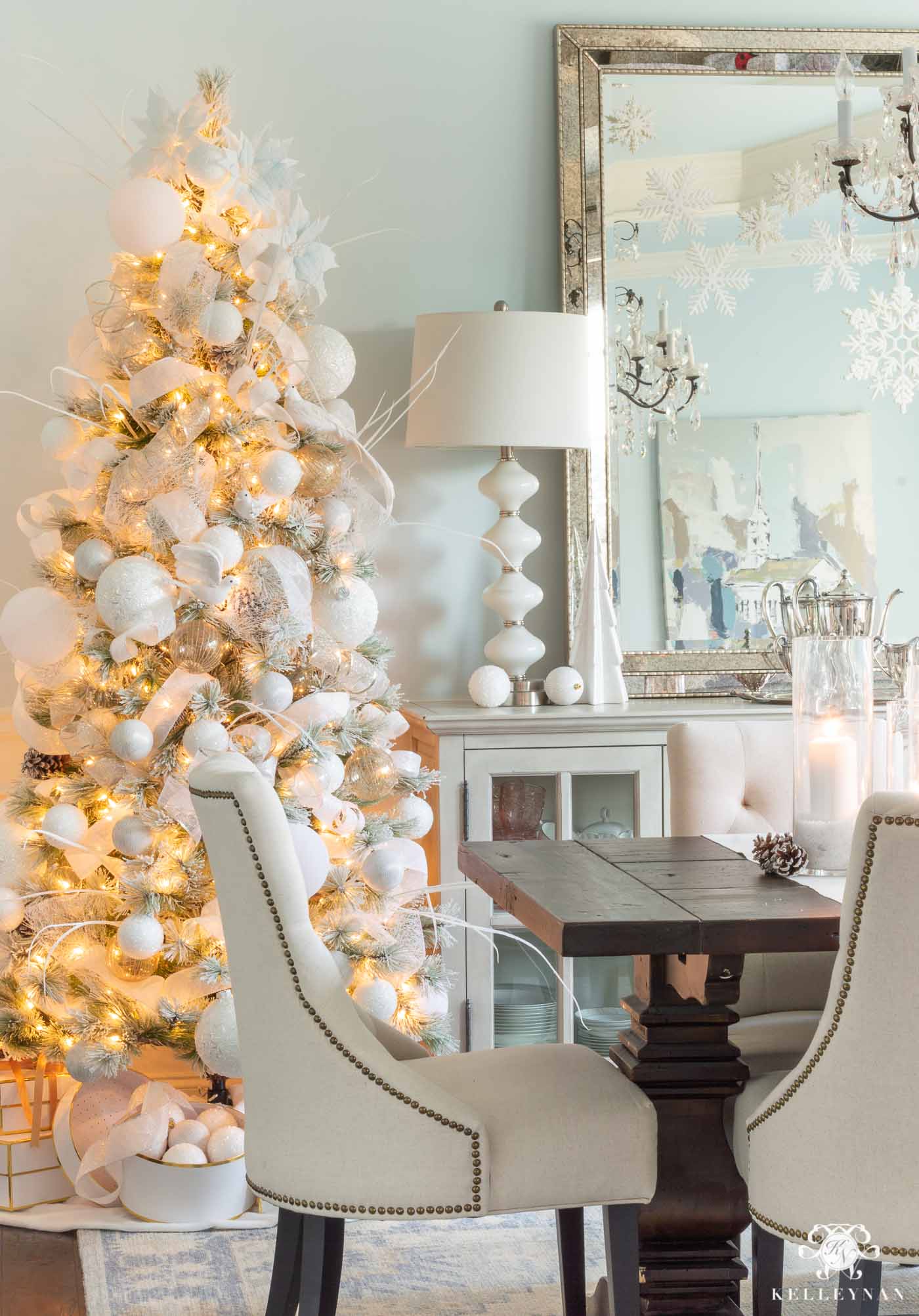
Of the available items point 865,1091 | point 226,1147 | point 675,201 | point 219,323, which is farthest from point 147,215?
point 865,1091

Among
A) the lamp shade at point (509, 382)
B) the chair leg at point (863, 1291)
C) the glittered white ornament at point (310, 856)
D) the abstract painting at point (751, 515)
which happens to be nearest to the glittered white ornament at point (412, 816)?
the glittered white ornament at point (310, 856)

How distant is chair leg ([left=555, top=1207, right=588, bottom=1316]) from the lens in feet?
6.33

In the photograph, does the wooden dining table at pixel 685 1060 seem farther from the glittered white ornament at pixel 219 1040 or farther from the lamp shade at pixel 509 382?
the lamp shade at pixel 509 382

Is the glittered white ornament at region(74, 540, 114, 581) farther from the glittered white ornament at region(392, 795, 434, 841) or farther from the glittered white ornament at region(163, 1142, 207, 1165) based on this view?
the glittered white ornament at region(163, 1142, 207, 1165)

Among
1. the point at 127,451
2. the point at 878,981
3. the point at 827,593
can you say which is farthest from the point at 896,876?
the point at 827,593

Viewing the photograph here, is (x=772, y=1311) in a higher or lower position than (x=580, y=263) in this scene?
lower

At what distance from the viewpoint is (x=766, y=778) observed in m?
2.52

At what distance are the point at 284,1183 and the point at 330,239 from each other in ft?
7.81

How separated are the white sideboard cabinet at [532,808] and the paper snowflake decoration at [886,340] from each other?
3.16 ft

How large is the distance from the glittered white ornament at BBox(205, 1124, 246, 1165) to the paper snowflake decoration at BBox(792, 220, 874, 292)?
2342 millimetres

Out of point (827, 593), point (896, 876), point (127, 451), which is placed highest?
point (127, 451)

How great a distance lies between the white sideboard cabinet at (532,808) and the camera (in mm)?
2973

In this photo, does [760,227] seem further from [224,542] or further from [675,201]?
[224,542]

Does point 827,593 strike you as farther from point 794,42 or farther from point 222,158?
point 222,158
